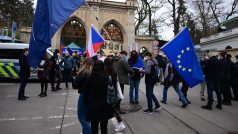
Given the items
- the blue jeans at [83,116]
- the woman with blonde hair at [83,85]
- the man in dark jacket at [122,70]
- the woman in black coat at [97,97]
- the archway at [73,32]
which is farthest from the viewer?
the archway at [73,32]

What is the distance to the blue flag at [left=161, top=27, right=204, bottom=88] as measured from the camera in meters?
8.29

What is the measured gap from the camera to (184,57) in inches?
331

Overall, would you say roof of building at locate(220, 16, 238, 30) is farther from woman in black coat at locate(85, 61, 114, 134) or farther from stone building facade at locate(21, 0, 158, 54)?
woman in black coat at locate(85, 61, 114, 134)

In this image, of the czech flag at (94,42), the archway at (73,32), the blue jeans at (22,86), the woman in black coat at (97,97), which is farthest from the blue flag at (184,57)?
the archway at (73,32)

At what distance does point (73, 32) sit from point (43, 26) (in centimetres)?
2675

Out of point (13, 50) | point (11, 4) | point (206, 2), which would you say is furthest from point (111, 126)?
point (11, 4)

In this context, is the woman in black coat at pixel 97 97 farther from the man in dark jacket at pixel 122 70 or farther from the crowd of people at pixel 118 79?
the man in dark jacket at pixel 122 70

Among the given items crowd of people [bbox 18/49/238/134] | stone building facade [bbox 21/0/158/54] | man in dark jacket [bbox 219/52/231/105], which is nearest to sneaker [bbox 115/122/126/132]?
crowd of people [bbox 18/49/238/134]

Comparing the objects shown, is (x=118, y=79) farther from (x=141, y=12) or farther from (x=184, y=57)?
(x=141, y=12)

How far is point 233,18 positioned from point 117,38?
15096mm

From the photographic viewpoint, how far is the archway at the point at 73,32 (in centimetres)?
3278

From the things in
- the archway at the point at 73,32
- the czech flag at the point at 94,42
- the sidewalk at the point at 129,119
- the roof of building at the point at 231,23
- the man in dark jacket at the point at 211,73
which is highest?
the roof of building at the point at 231,23

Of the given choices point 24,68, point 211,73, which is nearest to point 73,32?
point 24,68

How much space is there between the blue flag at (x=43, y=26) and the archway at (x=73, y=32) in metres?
26.3
